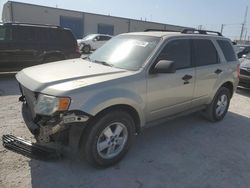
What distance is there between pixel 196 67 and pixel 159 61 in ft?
3.97

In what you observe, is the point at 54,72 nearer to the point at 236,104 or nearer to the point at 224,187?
the point at 224,187

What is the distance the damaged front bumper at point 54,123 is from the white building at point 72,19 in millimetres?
30396

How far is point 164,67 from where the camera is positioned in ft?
12.7

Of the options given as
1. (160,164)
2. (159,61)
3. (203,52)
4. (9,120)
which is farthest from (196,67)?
(9,120)

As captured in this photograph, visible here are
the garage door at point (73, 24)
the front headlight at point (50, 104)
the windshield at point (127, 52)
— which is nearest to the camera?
the front headlight at point (50, 104)

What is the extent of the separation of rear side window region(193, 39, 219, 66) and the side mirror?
4.15ft

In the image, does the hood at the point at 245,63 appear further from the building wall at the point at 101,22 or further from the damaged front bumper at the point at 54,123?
the building wall at the point at 101,22

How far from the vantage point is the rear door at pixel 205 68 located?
501 cm

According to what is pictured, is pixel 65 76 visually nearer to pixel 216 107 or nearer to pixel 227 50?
pixel 216 107

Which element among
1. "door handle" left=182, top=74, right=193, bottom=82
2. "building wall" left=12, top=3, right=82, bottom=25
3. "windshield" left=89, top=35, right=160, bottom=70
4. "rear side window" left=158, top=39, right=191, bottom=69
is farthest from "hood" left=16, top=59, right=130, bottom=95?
"building wall" left=12, top=3, right=82, bottom=25

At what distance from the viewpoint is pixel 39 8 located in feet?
106

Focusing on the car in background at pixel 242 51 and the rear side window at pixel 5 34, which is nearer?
the rear side window at pixel 5 34

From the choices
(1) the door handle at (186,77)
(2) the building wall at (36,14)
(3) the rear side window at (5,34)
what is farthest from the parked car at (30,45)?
(2) the building wall at (36,14)

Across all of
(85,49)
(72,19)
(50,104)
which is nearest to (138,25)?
(72,19)
